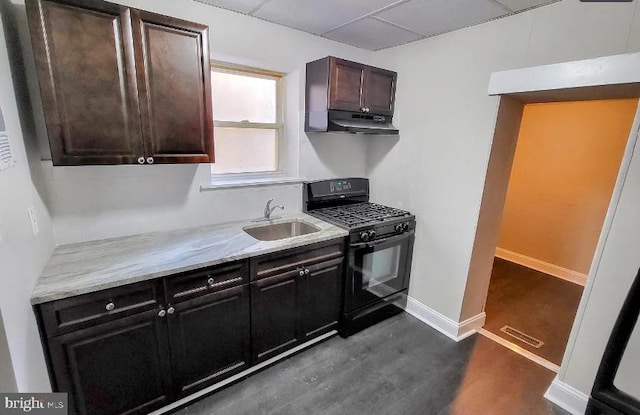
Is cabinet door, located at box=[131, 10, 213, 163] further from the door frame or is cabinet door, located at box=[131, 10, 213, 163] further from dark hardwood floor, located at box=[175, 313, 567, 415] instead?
the door frame

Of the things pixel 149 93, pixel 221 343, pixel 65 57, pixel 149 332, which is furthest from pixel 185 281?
pixel 65 57

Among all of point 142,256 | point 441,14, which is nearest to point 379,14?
point 441,14

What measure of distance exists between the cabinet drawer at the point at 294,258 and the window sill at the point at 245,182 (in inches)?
28.6

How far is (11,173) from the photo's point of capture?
119 cm

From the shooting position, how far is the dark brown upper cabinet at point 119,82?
1.37 meters

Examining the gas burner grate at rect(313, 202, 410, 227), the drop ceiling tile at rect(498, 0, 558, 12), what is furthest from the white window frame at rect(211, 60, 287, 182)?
the drop ceiling tile at rect(498, 0, 558, 12)

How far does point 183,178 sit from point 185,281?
2.71ft

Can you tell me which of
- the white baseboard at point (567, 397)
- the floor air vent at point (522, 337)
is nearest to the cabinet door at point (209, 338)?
the white baseboard at point (567, 397)

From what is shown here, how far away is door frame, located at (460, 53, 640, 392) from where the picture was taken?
1.58 meters

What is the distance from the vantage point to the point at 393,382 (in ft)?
6.69

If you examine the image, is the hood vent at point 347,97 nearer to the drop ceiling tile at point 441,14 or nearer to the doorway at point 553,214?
the drop ceiling tile at point 441,14

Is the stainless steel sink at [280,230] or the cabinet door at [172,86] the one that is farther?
the stainless steel sink at [280,230]

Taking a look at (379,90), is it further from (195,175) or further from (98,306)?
(98,306)

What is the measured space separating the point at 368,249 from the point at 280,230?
2.58 ft
